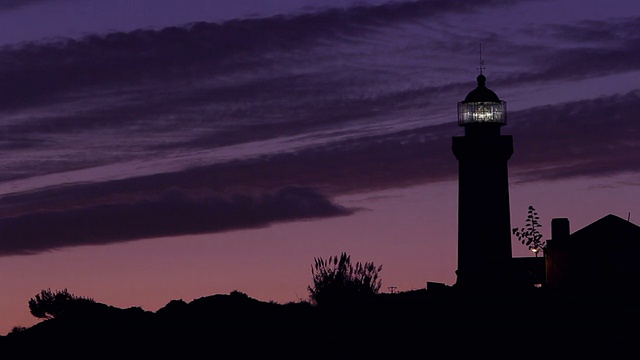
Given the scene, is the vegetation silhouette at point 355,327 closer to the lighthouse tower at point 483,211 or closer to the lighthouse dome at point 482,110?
the lighthouse tower at point 483,211

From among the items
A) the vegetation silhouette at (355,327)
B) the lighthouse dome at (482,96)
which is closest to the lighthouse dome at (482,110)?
Answer: the lighthouse dome at (482,96)

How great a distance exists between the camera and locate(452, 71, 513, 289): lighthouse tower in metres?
74.4

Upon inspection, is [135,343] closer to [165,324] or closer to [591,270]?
[165,324]

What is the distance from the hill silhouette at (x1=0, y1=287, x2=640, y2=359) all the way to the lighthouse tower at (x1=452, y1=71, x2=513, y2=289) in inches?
157

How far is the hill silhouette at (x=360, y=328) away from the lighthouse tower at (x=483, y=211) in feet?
13.1

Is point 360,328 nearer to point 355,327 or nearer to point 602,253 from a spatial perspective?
point 355,327

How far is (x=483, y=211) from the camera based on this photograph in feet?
244

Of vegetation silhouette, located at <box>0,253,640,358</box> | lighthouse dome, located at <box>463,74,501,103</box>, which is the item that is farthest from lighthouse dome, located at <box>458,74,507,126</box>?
vegetation silhouette, located at <box>0,253,640,358</box>

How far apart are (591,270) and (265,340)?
17178 mm

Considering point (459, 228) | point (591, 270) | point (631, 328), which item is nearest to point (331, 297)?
point (459, 228)

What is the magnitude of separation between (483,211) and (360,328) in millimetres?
11567

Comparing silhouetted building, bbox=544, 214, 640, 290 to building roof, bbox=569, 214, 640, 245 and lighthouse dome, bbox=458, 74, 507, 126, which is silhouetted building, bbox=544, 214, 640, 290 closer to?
building roof, bbox=569, 214, 640, 245

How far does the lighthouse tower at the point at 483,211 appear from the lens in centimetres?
7438

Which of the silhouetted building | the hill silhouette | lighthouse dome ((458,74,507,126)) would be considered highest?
lighthouse dome ((458,74,507,126))
